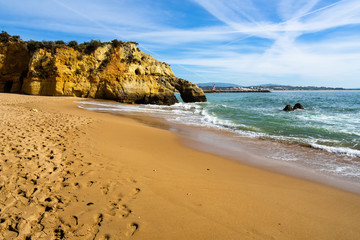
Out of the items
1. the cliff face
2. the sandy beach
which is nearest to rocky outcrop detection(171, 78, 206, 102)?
the cliff face

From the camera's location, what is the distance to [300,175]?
5.12 meters

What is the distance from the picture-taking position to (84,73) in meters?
23.6

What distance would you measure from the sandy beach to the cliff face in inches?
759

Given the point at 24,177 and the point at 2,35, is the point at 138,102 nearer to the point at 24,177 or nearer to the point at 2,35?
the point at 2,35

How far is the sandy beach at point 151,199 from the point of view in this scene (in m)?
2.78

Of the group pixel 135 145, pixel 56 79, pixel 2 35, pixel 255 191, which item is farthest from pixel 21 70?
pixel 255 191

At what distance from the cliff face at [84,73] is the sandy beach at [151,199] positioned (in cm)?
1927

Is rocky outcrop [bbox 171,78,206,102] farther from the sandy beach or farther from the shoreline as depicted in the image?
the sandy beach

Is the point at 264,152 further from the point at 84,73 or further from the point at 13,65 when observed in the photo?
the point at 13,65

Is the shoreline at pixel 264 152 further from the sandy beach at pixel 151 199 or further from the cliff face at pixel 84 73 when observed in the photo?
the cliff face at pixel 84 73

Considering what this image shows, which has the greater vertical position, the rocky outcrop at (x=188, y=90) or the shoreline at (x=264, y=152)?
the rocky outcrop at (x=188, y=90)

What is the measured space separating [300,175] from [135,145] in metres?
4.79

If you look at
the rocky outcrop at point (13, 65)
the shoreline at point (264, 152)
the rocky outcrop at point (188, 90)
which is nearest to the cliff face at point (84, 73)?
the rocky outcrop at point (13, 65)

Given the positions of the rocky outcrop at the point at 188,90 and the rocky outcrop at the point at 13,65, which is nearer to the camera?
the rocky outcrop at the point at 13,65
